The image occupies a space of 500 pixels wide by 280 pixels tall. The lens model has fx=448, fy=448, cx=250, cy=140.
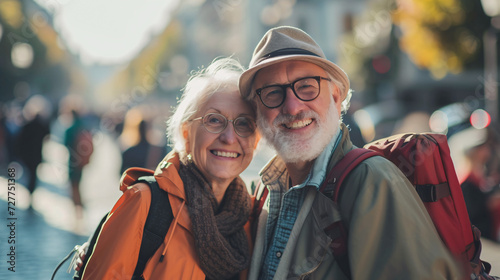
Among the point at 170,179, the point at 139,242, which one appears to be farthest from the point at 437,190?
the point at 139,242

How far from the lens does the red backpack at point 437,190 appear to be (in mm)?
2045

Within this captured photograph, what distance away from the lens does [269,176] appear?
9.34 feet

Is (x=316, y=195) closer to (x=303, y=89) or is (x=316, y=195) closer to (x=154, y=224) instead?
(x=303, y=89)

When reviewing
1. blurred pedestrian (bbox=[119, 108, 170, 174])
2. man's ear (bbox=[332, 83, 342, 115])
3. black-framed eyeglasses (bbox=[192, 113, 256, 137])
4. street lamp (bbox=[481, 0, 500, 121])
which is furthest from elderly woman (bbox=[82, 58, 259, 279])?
street lamp (bbox=[481, 0, 500, 121])

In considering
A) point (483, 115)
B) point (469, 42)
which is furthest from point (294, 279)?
point (469, 42)

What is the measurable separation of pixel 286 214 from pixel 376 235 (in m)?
0.63

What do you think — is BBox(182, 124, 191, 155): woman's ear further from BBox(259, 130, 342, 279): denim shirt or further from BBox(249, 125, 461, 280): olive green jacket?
BBox(249, 125, 461, 280): olive green jacket

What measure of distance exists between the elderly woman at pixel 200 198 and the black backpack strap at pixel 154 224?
3 cm

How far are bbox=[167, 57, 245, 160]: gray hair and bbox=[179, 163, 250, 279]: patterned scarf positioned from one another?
0.32 meters

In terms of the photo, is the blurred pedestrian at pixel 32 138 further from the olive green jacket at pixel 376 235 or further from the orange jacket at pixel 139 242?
the olive green jacket at pixel 376 235

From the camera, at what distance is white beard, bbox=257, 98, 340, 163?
2.50 metres

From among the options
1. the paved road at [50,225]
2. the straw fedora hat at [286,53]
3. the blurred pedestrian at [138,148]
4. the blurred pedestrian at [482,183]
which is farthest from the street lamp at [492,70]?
the straw fedora hat at [286,53]

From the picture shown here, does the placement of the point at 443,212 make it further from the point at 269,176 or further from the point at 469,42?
the point at 469,42

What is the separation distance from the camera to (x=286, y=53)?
2.54 meters
